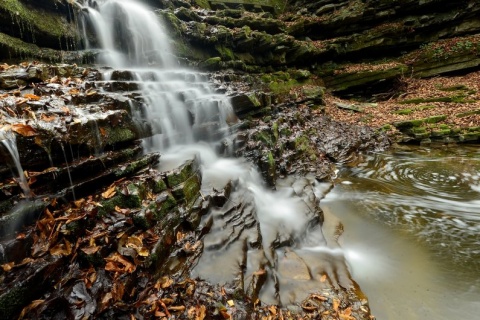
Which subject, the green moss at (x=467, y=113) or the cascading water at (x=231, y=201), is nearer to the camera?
the cascading water at (x=231, y=201)

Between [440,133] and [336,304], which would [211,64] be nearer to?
[440,133]

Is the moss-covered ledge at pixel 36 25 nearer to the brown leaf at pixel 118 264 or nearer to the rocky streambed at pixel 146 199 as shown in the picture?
the rocky streambed at pixel 146 199

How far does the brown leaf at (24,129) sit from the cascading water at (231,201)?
5.59 ft

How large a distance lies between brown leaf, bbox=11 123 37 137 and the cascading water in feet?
5.59

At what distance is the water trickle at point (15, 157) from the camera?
2.53m

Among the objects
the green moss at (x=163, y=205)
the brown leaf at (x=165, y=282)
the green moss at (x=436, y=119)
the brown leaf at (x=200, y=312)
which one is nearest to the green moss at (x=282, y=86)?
the green moss at (x=436, y=119)

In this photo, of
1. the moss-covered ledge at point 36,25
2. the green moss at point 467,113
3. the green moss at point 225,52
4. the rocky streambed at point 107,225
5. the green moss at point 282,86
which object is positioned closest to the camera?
the rocky streambed at point 107,225

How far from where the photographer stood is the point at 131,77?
6758 mm

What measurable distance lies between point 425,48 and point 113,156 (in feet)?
59.4

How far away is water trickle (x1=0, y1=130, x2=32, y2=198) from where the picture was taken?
2529 mm

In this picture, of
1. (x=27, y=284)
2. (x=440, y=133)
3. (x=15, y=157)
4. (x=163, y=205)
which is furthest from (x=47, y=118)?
(x=440, y=133)

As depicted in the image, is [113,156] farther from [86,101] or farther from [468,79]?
[468,79]

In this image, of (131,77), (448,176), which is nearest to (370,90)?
(448,176)

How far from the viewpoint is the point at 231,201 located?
4168 mm
